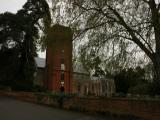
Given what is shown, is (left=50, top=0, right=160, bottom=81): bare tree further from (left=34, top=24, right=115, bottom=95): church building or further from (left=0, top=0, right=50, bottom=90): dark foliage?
(left=0, top=0, right=50, bottom=90): dark foliage

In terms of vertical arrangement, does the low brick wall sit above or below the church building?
below

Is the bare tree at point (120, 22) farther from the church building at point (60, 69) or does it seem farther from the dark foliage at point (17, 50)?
the dark foliage at point (17, 50)

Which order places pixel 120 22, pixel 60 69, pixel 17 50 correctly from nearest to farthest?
pixel 120 22 → pixel 17 50 → pixel 60 69

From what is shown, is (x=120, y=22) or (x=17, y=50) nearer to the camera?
(x=120, y=22)

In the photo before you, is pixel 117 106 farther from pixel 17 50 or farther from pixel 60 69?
pixel 60 69

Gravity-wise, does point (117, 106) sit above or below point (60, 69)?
below

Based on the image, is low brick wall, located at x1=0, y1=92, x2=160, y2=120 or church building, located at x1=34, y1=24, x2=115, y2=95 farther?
church building, located at x1=34, y1=24, x2=115, y2=95

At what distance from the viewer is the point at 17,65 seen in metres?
45.6

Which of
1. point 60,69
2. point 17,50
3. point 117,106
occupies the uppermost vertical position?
point 17,50

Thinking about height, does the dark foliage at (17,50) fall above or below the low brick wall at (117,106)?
above

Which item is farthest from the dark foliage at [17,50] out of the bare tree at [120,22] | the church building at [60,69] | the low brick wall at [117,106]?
the bare tree at [120,22]

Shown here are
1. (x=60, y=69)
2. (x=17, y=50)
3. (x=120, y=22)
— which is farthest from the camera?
(x=60, y=69)

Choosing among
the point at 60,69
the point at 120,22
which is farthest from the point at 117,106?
the point at 60,69

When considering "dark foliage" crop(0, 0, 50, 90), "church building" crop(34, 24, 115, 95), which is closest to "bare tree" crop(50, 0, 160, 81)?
"church building" crop(34, 24, 115, 95)
